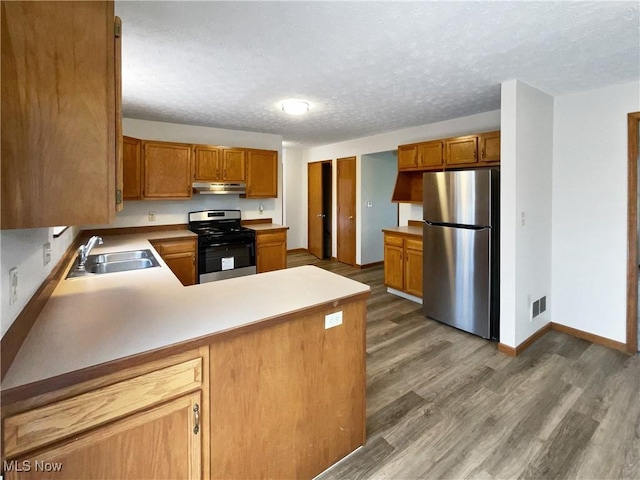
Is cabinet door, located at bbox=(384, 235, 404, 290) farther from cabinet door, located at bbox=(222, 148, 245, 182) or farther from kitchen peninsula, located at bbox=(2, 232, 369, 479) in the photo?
kitchen peninsula, located at bbox=(2, 232, 369, 479)

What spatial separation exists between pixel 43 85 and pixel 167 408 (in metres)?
1.12

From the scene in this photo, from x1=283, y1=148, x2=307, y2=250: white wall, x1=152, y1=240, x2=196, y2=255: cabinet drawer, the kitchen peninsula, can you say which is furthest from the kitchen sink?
x1=283, y1=148, x2=307, y2=250: white wall

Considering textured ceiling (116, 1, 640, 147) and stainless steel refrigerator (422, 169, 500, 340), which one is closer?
textured ceiling (116, 1, 640, 147)

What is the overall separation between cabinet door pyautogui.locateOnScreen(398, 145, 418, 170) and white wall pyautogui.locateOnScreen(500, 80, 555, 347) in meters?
1.45

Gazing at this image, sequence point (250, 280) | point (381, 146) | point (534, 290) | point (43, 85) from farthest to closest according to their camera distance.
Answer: point (381, 146), point (534, 290), point (250, 280), point (43, 85)

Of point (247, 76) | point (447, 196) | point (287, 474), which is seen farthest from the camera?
point (447, 196)

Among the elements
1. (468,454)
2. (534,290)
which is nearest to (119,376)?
(468,454)

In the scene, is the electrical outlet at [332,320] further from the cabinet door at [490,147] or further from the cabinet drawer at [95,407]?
the cabinet door at [490,147]

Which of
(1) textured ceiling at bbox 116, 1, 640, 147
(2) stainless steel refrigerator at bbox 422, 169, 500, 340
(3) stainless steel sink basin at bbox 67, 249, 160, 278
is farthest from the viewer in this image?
(2) stainless steel refrigerator at bbox 422, 169, 500, 340

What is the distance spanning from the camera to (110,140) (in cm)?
106

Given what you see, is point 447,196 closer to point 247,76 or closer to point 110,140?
point 247,76

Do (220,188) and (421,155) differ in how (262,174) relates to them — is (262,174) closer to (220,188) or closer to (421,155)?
(220,188)

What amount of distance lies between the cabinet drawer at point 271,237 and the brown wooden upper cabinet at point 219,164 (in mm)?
864

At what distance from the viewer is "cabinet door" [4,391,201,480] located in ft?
3.12
